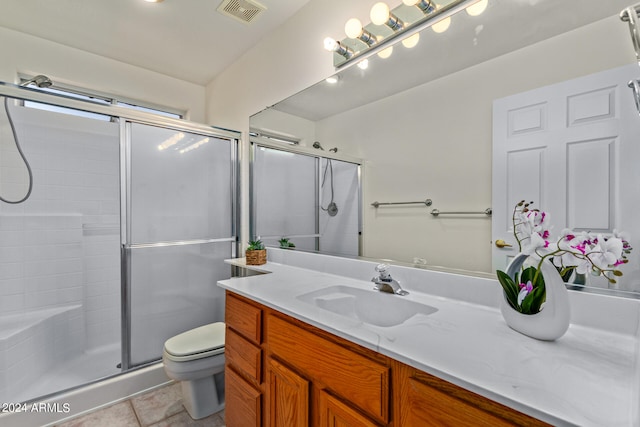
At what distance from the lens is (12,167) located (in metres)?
1.96

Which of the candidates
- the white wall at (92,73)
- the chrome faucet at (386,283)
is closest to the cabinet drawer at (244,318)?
the chrome faucet at (386,283)

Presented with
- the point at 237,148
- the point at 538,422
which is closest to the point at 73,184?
the point at 237,148

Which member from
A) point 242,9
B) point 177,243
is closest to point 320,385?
point 177,243

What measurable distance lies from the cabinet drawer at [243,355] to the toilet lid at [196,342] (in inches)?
13.5

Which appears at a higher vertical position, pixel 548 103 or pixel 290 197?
pixel 548 103

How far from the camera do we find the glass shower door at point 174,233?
1.99 metres

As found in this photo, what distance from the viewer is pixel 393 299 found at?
117 centimetres

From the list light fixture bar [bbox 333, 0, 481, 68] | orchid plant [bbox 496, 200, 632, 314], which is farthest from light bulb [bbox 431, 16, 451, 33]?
orchid plant [bbox 496, 200, 632, 314]

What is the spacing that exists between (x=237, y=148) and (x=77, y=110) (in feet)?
3.51

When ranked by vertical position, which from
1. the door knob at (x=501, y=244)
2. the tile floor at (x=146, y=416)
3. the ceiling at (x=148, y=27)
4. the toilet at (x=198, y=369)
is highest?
the ceiling at (x=148, y=27)

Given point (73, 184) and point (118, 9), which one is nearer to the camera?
point (118, 9)

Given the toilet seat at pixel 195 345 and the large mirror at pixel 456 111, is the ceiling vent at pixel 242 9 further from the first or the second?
the toilet seat at pixel 195 345

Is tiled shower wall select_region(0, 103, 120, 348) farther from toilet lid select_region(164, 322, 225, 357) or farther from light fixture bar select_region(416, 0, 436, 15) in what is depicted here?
light fixture bar select_region(416, 0, 436, 15)

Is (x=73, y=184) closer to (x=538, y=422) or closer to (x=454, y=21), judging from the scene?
(x=454, y=21)
